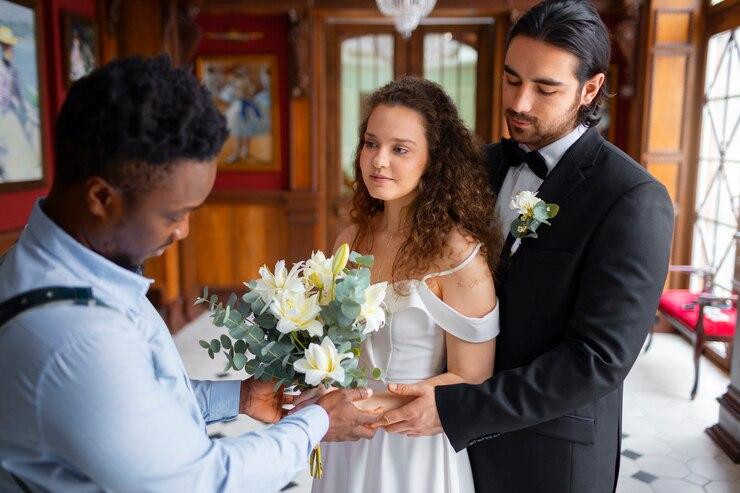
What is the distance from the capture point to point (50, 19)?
4703 mm

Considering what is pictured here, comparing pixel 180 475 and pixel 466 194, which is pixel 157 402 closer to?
pixel 180 475

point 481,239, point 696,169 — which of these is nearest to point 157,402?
point 481,239

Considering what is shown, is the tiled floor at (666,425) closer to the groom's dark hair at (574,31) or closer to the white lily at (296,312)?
the white lily at (296,312)

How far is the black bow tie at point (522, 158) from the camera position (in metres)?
1.68

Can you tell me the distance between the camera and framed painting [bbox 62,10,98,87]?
4.84 meters

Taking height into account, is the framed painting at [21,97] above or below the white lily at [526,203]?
above

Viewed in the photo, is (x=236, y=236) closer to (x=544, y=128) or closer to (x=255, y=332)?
(x=255, y=332)

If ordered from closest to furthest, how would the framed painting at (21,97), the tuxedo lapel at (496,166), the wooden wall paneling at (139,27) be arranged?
the tuxedo lapel at (496,166)
the framed painting at (21,97)
the wooden wall paneling at (139,27)

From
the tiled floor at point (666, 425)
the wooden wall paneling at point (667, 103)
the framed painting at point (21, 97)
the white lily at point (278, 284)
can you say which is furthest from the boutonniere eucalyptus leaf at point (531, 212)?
the wooden wall paneling at point (667, 103)

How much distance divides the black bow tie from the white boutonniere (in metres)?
0.15

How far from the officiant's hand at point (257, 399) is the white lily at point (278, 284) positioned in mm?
223

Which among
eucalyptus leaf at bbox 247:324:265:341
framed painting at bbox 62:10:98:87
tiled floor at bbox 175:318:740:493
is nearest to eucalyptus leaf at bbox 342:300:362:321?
eucalyptus leaf at bbox 247:324:265:341

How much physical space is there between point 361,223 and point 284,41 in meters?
5.03

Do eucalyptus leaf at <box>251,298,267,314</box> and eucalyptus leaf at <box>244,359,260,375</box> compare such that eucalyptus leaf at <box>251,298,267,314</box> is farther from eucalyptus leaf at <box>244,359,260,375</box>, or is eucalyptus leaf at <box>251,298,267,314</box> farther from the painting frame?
the painting frame
